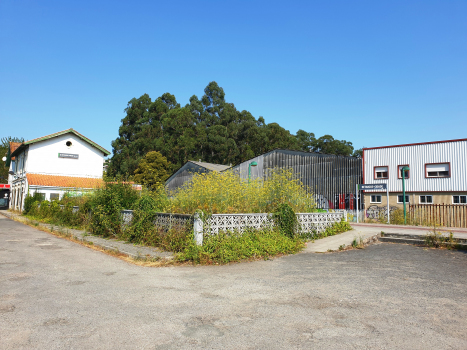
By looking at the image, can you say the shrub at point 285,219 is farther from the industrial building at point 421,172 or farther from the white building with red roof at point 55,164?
the white building with red roof at point 55,164

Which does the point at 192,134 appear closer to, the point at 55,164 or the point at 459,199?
the point at 55,164

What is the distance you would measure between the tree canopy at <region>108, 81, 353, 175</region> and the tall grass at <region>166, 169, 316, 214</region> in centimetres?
4602

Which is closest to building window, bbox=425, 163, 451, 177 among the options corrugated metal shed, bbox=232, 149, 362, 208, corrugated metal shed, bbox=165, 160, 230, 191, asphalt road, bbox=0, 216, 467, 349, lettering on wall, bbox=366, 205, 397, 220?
lettering on wall, bbox=366, 205, 397, 220

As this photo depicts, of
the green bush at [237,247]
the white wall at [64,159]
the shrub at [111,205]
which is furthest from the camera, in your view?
the white wall at [64,159]

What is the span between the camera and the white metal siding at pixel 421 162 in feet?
79.4

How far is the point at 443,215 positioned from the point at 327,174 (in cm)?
980

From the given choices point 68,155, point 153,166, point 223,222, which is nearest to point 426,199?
point 223,222

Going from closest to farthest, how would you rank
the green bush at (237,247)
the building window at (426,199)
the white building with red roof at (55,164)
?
the green bush at (237,247), the building window at (426,199), the white building with red roof at (55,164)

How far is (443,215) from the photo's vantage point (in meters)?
21.9

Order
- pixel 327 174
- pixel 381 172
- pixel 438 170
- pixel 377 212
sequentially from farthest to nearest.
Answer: pixel 327 174
pixel 381 172
pixel 377 212
pixel 438 170

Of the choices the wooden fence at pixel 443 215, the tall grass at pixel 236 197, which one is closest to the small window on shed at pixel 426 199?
the wooden fence at pixel 443 215

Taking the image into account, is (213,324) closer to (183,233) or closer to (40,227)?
(183,233)

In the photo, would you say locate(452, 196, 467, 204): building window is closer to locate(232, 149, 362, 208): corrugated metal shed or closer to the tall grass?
locate(232, 149, 362, 208): corrugated metal shed

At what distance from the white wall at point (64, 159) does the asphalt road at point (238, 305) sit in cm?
3056
